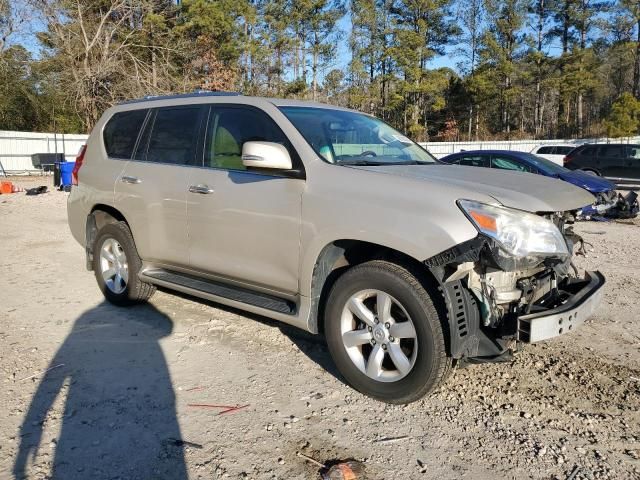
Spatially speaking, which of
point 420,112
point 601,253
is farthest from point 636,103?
point 601,253

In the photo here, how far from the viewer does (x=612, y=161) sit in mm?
19781

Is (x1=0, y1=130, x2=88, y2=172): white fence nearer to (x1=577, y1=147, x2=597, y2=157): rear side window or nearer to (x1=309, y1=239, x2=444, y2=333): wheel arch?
(x1=577, y1=147, x2=597, y2=157): rear side window

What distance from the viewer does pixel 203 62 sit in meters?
37.8

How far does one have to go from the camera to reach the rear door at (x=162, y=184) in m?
4.53

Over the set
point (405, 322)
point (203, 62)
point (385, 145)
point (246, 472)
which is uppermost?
point (203, 62)

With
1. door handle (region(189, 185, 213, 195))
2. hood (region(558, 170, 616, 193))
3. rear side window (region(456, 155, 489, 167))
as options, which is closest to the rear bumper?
door handle (region(189, 185, 213, 195))

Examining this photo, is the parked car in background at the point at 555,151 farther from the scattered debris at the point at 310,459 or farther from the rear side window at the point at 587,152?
the scattered debris at the point at 310,459

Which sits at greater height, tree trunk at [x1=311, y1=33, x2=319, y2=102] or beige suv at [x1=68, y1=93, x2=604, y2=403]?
tree trunk at [x1=311, y1=33, x2=319, y2=102]

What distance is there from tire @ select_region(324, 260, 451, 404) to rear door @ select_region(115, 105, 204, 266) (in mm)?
1680

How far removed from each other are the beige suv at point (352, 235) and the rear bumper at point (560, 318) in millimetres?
10

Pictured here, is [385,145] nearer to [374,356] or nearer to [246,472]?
[374,356]

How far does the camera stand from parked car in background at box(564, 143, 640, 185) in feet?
64.2

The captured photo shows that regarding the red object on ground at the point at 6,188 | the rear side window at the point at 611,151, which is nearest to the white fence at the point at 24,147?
the red object on ground at the point at 6,188

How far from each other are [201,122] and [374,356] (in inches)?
95.5
